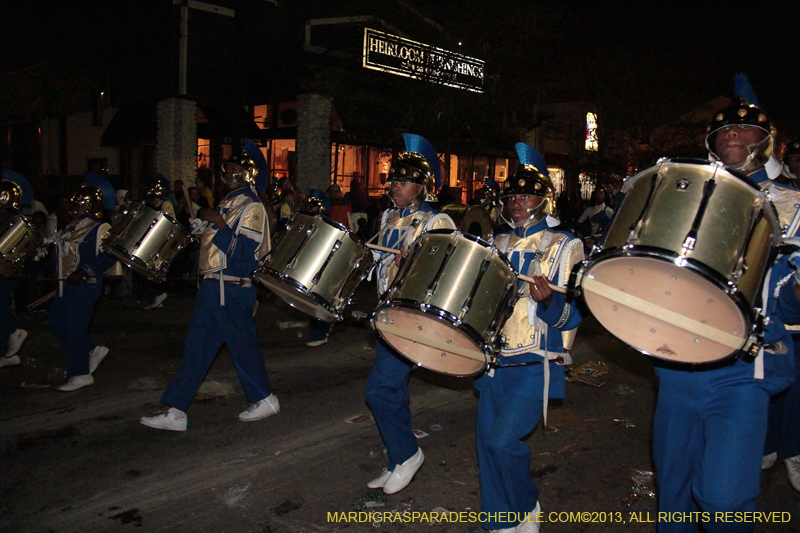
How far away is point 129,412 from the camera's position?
5.90 m

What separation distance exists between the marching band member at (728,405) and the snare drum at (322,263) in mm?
2050

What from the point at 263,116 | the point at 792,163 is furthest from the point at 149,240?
the point at 263,116

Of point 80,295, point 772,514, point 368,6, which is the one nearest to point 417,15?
point 368,6

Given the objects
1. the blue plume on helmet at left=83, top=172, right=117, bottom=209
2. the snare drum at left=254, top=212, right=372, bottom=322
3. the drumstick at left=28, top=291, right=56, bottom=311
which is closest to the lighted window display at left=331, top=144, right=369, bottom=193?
the drumstick at left=28, top=291, right=56, bottom=311

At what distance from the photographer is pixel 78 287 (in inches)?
253

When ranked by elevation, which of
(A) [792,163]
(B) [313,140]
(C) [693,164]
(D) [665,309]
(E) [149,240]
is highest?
(B) [313,140]

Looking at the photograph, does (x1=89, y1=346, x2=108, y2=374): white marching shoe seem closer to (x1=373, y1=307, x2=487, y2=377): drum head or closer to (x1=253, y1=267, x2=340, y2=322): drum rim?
(x1=253, y1=267, x2=340, y2=322): drum rim

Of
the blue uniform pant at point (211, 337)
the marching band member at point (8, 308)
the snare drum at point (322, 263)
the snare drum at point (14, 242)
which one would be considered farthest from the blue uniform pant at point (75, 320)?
the snare drum at point (322, 263)

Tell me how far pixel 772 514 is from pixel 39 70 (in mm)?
31866

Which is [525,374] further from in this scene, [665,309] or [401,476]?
[401,476]

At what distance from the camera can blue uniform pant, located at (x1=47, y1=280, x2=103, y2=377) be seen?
6395 mm

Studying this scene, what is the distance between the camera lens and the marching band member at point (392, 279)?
4.21 meters

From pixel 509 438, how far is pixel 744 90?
2.33 meters

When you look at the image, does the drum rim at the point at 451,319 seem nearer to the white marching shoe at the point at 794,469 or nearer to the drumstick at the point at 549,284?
the drumstick at the point at 549,284
